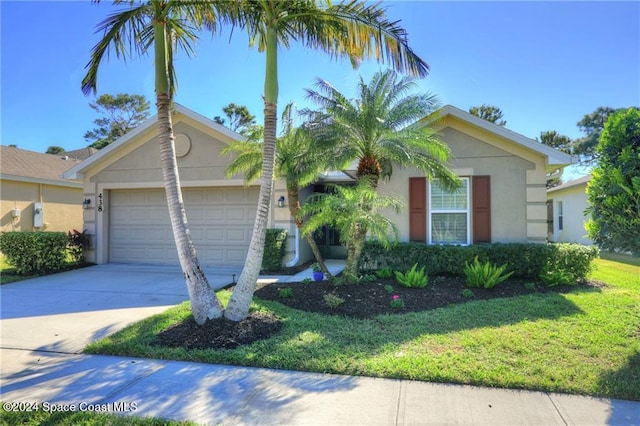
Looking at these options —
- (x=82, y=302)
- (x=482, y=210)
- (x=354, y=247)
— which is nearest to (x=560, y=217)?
(x=482, y=210)

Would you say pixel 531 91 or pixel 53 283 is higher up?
pixel 531 91

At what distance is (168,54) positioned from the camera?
21.0 feet

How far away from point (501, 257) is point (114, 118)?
112 feet

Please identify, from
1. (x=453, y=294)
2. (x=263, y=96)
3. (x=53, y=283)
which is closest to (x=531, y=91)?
(x=453, y=294)

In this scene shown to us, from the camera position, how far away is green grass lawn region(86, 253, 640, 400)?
3.93 metres

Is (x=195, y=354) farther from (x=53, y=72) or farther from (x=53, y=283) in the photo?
(x=53, y=72)

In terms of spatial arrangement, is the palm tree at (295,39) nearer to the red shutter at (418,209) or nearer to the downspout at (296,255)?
the red shutter at (418,209)

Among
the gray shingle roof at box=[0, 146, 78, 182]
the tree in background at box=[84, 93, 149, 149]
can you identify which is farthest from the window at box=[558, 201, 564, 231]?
the tree in background at box=[84, 93, 149, 149]

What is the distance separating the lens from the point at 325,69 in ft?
27.0

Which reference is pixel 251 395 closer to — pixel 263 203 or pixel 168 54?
pixel 263 203

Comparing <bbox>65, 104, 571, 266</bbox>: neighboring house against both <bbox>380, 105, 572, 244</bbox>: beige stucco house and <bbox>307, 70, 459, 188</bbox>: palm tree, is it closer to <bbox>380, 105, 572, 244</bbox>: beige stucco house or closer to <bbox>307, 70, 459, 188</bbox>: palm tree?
<bbox>380, 105, 572, 244</bbox>: beige stucco house

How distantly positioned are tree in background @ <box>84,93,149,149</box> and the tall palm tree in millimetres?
27459

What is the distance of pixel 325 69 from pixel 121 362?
7038 mm

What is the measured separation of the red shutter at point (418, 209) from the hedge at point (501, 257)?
0.78 m
